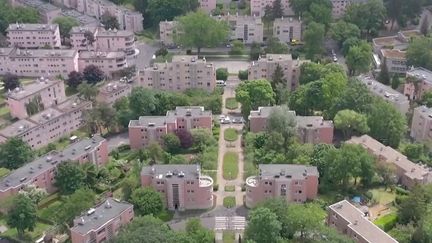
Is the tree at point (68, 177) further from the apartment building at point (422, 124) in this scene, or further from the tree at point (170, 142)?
the apartment building at point (422, 124)

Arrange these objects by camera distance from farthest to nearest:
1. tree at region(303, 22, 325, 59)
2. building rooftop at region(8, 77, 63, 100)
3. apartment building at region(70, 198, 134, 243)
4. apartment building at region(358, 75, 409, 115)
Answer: tree at region(303, 22, 325, 59) < building rooftop at region(8, 77, 63, 100) < apartment building at region(358, 75, 409, 115) < apartment building at region(70, 198, 134, 243)

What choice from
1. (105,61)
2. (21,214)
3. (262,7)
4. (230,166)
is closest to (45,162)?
(21,214)

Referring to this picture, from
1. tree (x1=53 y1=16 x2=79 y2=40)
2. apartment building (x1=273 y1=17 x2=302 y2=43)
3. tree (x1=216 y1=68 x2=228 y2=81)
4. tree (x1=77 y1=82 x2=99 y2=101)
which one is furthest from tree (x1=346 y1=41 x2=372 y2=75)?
tree (x1=53 y1=16 x2=79 y2=40)

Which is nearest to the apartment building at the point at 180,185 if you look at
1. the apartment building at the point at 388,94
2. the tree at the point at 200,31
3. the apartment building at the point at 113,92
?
the apartment building at the point at 113,92

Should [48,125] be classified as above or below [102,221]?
above

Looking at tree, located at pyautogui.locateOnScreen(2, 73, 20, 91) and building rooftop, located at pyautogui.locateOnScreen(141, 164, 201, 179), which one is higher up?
tree, located at pyautogui.locateOnScreen(2, 73, 20, 91)

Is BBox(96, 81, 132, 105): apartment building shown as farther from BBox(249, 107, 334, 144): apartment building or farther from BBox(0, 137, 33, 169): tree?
BBox(249, 107, 334, 144): apartment building

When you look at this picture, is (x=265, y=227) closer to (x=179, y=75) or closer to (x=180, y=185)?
(x=180, y=185)
